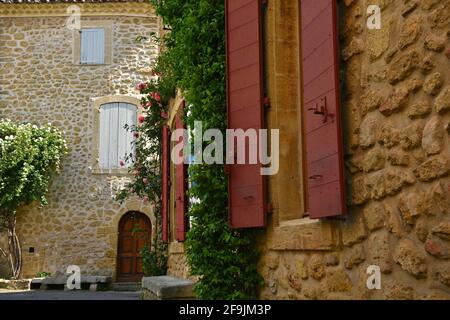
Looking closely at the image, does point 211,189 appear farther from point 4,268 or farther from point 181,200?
point 4,268

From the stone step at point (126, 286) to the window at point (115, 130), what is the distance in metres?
3.14

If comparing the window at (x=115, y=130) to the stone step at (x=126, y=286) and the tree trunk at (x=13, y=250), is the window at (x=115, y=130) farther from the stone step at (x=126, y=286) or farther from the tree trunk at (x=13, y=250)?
the stone step at (x=126, y=286)

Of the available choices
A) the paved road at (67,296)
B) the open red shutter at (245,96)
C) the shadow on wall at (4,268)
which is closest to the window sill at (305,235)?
the open red shutter at (245,96)

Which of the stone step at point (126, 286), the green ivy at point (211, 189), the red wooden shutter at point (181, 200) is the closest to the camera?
the green ivy at point (211, 189)

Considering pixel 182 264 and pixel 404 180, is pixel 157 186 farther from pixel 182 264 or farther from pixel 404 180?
pixel 404 180

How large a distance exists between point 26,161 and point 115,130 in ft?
7.72

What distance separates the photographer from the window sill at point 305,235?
118 inches

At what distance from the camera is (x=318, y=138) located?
306 cm

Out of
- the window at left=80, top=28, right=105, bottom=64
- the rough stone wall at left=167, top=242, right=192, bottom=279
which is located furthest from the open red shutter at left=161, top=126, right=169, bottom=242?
the window at left=80, top=28, right=105, bottom=64

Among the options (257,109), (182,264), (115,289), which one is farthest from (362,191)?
(115,289)

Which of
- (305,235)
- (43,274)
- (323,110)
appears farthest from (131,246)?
(323,110)

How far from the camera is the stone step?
40.9 ft

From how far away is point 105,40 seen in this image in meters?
14.6

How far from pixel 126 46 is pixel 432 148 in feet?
43.3
